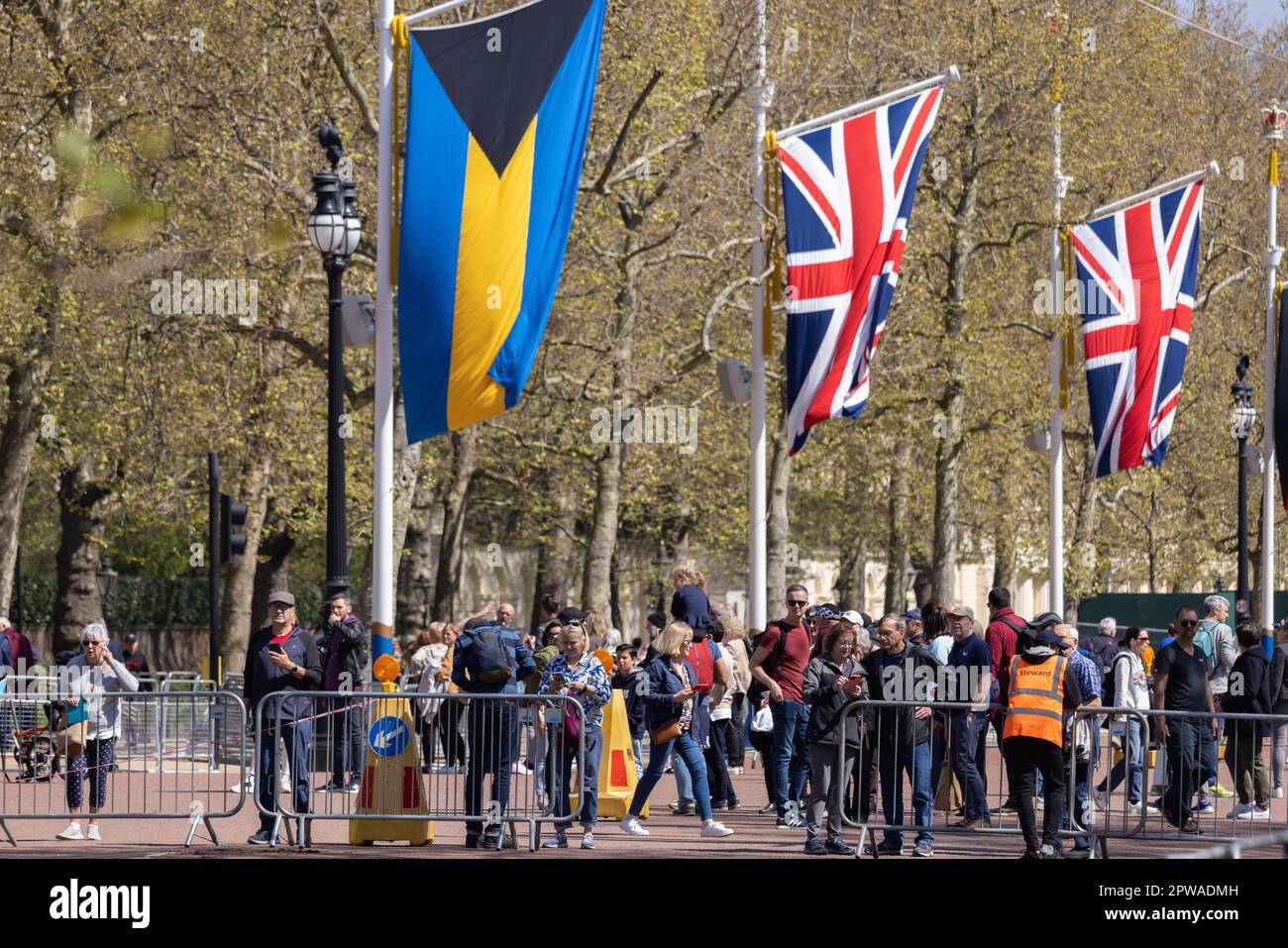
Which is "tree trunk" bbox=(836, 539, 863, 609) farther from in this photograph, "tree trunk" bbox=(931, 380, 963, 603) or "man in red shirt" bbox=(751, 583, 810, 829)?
"man in red shirt" bbox=(751, 583, 810, 829)

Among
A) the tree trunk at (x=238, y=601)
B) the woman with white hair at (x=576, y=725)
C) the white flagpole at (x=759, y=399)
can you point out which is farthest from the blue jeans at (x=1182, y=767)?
the tree trunk at (x=238, y=601)

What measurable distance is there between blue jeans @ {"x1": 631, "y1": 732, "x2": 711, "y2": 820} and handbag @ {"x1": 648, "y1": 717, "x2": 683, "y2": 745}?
47 millimetres

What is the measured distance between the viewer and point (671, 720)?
50.4 feet

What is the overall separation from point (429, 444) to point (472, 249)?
71.2 ft

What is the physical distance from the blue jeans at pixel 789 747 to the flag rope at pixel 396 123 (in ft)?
15.2

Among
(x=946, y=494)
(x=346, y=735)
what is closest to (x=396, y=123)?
(x=346, y=735)

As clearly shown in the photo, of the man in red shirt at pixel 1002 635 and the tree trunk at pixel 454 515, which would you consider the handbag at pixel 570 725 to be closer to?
the man in red shirt at pixel 1002 635

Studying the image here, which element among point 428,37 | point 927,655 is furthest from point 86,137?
point 927,655

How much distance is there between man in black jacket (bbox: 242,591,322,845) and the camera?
13930 millimetres

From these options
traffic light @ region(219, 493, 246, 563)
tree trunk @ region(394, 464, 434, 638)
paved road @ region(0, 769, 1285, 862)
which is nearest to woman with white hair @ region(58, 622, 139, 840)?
paved road @ region(0, 769, 1285, 862)

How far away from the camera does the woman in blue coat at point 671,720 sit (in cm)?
1522

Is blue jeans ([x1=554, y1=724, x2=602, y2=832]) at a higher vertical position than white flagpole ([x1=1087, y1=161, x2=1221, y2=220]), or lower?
A: lower

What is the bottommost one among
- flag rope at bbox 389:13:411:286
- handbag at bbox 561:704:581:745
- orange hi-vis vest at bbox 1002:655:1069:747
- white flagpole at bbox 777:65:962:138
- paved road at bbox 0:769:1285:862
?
paved road at bbox 0:769:1285:862
